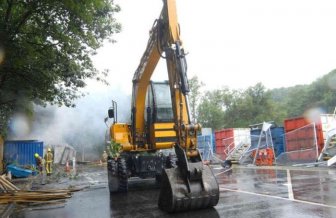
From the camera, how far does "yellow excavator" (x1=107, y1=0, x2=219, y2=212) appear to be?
7441 mm

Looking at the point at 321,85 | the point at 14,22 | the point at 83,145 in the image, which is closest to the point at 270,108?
the point at 321,85

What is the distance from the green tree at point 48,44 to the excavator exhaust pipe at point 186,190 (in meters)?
5.79

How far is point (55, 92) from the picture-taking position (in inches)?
638

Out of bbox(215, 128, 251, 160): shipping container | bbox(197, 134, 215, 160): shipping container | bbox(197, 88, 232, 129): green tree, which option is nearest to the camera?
bbox(215, 128, 251, 160): shipping container

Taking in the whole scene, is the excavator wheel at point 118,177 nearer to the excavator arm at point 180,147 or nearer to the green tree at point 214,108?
the excavator arm at point 180,147

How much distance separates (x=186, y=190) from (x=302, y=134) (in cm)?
1535

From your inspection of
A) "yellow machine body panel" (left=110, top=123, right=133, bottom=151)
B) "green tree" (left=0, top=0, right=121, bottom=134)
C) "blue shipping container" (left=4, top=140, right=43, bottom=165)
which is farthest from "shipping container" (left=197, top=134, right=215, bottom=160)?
"yellow machine body panel" (left=110, top=123, right=133, bottom=151)

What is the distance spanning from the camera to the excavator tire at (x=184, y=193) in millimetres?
7297

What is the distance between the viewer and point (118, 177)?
39.2ft

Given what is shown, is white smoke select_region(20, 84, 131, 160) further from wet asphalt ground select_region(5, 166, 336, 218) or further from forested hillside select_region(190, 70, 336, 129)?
wet asphalt ground select_region(5, 166, 336, 218)

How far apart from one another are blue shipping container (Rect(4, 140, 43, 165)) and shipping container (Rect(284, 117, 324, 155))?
18.9m

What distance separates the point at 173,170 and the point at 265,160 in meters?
15.6

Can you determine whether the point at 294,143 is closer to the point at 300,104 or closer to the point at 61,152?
the point at 61,152

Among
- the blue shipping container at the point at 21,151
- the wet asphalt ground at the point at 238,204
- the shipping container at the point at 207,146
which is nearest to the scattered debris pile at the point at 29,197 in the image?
the wet asphalt ground at the point at 238,204
